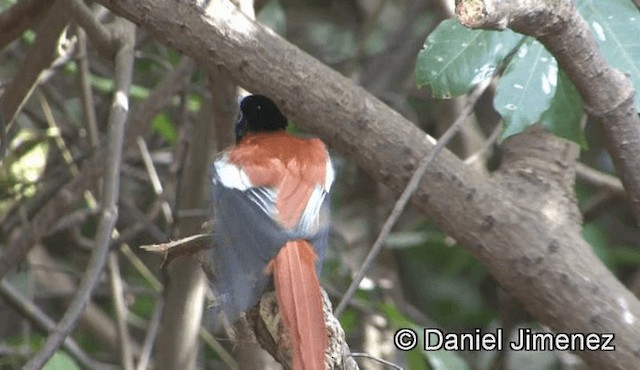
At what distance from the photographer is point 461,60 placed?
2.19 metres

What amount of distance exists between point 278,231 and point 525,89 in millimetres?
558

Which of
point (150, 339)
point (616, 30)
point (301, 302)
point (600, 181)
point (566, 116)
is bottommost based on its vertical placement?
point (150, 339)

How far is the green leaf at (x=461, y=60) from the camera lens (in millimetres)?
2176

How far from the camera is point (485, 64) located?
218 centimetres

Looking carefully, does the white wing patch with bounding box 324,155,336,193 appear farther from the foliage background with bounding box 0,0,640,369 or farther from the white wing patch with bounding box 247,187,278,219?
the foliage background with bounding box 0,0,640,369

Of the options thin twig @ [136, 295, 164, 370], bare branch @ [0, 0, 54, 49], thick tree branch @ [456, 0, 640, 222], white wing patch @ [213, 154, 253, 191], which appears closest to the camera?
thick tree branch @ [456, 0, 640, 222]

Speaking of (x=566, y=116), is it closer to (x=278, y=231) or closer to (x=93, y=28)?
(x=278, y=231)

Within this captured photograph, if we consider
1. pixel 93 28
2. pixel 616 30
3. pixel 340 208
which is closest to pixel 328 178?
pixel 616 30

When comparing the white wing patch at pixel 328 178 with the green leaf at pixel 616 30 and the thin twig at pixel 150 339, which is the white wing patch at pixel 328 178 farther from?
the thin twig at pixel 150 339

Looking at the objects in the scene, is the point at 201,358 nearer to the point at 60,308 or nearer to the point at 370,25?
the point at 60,308

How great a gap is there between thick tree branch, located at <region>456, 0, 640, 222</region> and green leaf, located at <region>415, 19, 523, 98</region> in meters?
0.27

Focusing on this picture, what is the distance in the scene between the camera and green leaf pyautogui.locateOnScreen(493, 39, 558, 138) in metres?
2.06

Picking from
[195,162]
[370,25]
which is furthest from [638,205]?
[370,25]

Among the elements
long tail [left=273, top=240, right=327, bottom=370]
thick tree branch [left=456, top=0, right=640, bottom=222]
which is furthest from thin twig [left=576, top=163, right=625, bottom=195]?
long tail [left=273, top=240, right=327, bottom=370]
